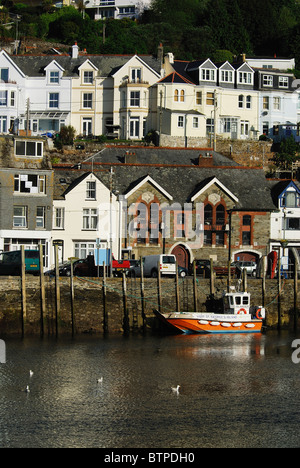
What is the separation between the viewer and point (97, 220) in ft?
222

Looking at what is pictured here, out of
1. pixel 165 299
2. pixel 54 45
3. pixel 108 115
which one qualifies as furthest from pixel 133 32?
pixel 165 299

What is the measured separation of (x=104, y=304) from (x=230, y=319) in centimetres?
785

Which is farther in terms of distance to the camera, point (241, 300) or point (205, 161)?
point (205, 161)

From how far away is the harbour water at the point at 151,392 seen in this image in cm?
3656

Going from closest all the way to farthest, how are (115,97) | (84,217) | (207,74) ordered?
(84,217) → (115,97) → (207,74)

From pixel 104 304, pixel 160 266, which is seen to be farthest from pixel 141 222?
pixel 104 304

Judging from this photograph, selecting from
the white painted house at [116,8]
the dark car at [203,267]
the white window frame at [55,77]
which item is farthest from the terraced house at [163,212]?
the white painted house at [116,8]

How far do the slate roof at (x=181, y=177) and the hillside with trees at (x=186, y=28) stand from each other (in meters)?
36.0

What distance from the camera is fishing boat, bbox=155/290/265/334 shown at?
55625 mm

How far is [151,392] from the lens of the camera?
4312 centimetres

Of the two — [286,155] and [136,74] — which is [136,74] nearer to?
[136,74]

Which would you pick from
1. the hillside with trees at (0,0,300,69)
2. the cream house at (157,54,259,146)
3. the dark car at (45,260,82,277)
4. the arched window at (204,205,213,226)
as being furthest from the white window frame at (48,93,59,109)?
the dark car at (45,260,82,277)

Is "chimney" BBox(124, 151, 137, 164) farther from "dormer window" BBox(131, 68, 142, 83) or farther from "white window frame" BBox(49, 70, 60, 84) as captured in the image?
"white window frame" BBox(49, 70, 60, 84)

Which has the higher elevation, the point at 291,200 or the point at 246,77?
the point at 246,77
